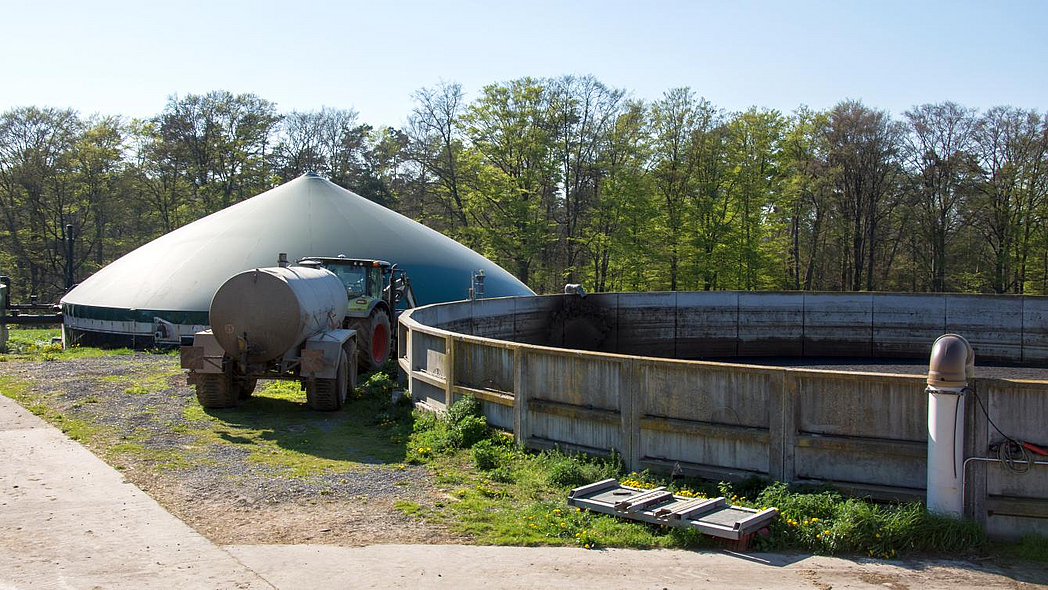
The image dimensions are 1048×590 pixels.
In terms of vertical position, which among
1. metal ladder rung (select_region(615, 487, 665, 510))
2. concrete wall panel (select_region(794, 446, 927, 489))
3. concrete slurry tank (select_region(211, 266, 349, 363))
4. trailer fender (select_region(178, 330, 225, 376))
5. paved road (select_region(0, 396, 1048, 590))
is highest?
concrete slurry tank (select_region(211, 266, 349, 363))

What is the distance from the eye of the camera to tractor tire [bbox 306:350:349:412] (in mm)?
15055

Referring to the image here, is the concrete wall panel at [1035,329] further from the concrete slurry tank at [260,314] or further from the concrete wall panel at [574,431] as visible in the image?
the concrete slurry tank at [260,314]

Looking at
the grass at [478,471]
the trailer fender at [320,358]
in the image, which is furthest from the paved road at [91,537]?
the trailer fender at [320,358]

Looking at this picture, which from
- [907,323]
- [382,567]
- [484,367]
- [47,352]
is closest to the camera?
[382,567]

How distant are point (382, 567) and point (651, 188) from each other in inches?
1655

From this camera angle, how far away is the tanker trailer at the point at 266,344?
48.3 feet

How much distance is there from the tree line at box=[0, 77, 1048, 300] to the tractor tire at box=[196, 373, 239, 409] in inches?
1349

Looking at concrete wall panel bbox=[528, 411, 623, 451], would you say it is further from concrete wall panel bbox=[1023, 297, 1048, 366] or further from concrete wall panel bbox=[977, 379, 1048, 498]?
concrete wall panel bbox=[1023, 297, 1048, 366]

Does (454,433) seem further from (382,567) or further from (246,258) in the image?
(246,258)

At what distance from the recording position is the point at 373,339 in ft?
62.3

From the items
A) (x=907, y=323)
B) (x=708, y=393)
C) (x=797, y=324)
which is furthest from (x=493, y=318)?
(x=907, y=323)

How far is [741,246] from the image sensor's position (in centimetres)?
4662

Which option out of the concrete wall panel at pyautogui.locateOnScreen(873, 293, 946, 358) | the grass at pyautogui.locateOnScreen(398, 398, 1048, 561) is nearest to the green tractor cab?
the grass at pyautogui.locateOnScreen(398, 398, 1048, 561)

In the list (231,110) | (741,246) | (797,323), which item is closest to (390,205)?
(231,110)
